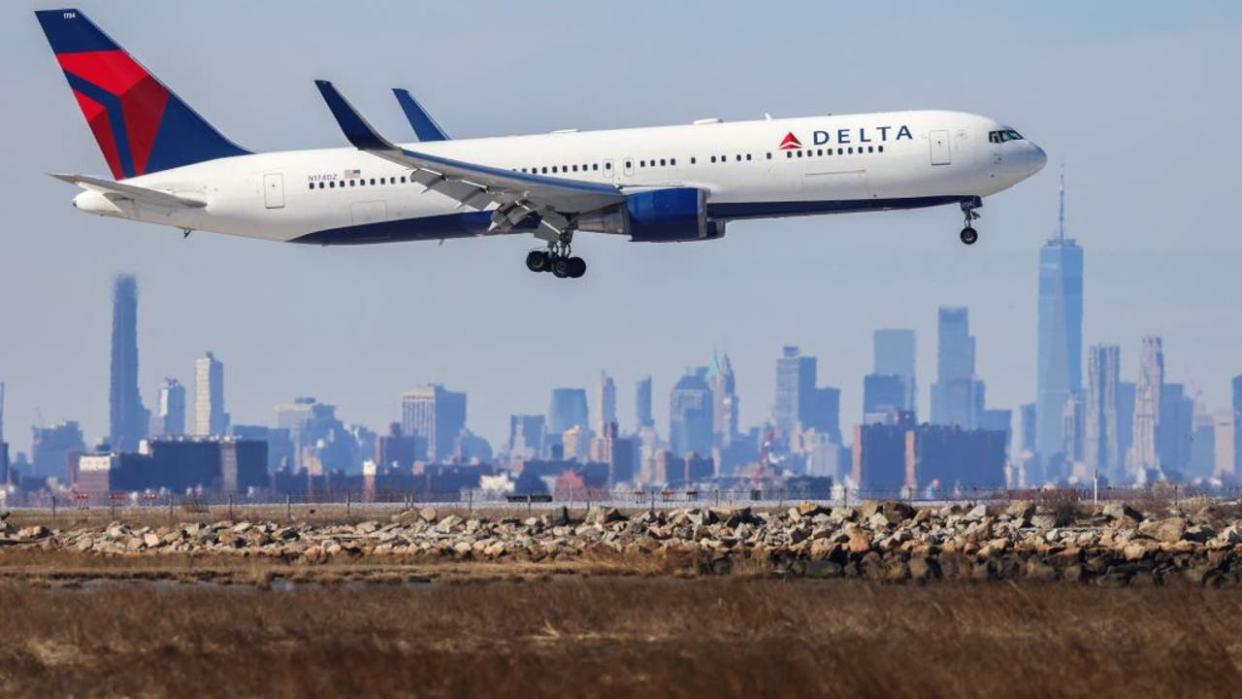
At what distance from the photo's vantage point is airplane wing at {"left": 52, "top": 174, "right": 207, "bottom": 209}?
6488 cm

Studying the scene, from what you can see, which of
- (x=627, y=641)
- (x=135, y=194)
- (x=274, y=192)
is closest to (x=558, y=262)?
(x=274, y=192)

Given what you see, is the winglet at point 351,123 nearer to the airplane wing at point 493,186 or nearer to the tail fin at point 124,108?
the airplane wing at point 493,186

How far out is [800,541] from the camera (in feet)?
164

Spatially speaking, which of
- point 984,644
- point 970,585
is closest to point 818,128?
point 970,585

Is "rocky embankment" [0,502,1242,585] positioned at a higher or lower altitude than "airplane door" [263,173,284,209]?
lower

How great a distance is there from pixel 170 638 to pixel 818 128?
33.2 metres

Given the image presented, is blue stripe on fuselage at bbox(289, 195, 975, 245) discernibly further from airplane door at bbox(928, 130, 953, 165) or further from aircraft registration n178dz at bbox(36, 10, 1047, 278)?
airplane door at bbox(928, 130, 953, 165)

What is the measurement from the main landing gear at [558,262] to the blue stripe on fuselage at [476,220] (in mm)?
1048

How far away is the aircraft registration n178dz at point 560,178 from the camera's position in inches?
2381

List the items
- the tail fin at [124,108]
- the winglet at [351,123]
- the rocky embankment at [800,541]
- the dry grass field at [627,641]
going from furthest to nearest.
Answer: the tail fin at [124,108] < the winglet at [351,123] < the rocky embankment at [800,541] < the dry grass field at [627,641]

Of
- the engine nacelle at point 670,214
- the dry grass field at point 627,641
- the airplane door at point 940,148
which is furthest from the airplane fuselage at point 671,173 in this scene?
the dry grass field at point 627,641

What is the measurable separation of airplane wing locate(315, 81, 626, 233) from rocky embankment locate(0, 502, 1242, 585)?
27.8ft

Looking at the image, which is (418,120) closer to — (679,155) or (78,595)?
(679,155)

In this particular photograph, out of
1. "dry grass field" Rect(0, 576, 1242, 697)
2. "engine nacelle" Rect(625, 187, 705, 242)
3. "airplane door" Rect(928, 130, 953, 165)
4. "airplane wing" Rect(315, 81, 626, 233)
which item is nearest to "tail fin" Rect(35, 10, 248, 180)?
"airplane wing" Rect(315, 81, 626, 233)
